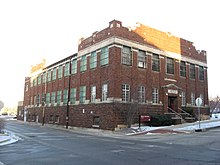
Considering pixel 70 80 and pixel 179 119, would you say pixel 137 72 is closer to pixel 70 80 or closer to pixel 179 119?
pixel 179 119

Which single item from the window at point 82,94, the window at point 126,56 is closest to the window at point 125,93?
the window at point 126,56

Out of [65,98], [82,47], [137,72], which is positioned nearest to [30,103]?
[65,98]

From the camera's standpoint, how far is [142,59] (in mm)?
34250

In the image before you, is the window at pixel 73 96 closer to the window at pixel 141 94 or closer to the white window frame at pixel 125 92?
the white window frame at pixel 125 92

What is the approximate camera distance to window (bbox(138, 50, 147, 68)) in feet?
111

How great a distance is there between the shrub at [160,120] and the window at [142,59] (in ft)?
20.9

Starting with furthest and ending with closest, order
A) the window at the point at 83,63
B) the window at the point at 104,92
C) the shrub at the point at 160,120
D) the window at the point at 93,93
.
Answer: the window at the point at 83,63, the window at the point at 93,93, the shrub at the point at 160,120, the window at the point at 104,92

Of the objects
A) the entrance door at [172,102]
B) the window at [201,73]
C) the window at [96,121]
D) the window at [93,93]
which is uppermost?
the window at [201,73]

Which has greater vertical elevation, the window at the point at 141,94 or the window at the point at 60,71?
the window at the point at 60,71

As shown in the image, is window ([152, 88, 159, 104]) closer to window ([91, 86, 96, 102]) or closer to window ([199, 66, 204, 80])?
window ([91, 86, 96, 102])

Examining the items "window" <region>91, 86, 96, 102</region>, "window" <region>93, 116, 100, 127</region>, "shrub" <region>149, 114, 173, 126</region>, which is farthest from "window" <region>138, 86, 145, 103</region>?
"window" <region>91, 86, 96, 102</region>

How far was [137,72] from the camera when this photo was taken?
109ft

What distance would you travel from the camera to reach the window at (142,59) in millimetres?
33906

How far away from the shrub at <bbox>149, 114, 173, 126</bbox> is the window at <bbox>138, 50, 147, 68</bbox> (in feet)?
20.9
